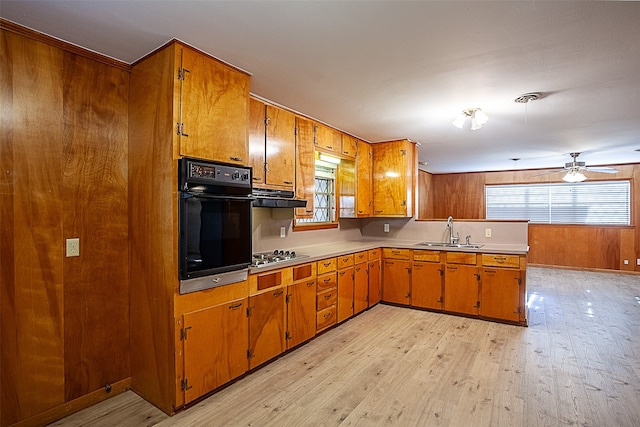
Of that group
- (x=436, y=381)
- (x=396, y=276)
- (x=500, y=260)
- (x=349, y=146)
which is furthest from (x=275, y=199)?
(x=500, y=260)

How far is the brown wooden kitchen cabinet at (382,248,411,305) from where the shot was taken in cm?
451

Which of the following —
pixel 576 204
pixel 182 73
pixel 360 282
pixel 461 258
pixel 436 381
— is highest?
pixel 182 73

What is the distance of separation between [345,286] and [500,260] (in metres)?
1.87

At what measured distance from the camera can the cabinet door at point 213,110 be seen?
2.20 metres

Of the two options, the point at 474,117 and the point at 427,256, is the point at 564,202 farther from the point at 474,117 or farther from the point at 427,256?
the point at 474,117

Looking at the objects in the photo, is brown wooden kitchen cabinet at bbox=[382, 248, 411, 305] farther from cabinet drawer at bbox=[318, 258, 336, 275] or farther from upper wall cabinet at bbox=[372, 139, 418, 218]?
cabinet drawer at bbox=[318, 258, 336, 275]

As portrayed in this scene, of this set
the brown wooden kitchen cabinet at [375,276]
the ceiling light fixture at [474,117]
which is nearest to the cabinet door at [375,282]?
the brown wooden kitchen cabinet at [375,276]

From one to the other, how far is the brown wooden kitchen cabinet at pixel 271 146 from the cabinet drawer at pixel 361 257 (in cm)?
126

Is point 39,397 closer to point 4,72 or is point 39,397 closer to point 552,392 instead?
point 4,72

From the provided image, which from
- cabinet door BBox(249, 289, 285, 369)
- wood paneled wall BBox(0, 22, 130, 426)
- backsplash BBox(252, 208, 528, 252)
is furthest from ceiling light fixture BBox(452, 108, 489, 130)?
wood paneled wall BBox(0, 22, 130, 426)

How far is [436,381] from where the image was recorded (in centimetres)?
261

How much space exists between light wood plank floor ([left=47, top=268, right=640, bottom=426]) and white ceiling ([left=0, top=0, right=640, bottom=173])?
241 centimetres

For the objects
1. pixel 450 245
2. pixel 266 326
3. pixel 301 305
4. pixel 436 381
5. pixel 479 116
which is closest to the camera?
pixel 436 381

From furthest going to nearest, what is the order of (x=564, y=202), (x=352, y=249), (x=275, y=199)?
1. (x=564, y=202)
2. (x=352, y=249)
3. (x=275, y=199)
